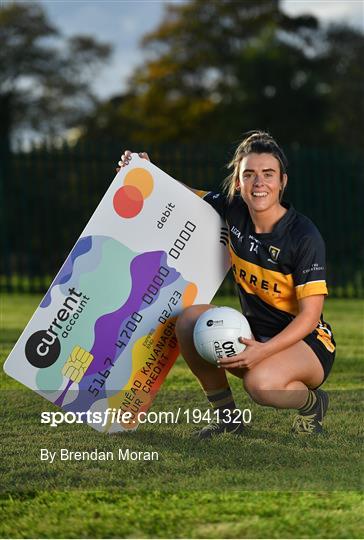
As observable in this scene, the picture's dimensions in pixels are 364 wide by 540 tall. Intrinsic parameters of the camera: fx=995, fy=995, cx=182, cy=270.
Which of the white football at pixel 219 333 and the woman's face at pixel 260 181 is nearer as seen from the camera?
the white football at pixel 219 333

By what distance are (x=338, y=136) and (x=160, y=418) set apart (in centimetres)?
4711

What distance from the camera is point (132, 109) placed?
59.5 metres

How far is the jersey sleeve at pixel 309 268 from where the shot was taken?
16.2 feet

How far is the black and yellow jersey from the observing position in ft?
16.3

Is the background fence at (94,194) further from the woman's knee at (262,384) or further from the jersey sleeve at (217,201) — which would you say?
the woman's knee at (262,384)

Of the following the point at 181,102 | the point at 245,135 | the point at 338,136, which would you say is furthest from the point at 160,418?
the point at 181,102

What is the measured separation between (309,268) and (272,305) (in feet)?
1.07

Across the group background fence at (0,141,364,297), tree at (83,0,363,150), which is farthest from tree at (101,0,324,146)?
background fence at (0,141,364,297)

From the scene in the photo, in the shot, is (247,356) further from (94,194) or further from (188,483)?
(94,194)

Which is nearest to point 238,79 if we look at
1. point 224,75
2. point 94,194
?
point 224,75

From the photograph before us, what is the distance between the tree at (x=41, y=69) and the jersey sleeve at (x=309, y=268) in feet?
201

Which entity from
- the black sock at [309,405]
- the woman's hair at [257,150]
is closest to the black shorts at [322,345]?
the black sock at [309,405]

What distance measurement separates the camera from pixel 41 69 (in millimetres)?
69812

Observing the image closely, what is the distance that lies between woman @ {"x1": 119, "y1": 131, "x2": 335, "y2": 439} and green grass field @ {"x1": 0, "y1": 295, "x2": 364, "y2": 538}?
0.21 meters
